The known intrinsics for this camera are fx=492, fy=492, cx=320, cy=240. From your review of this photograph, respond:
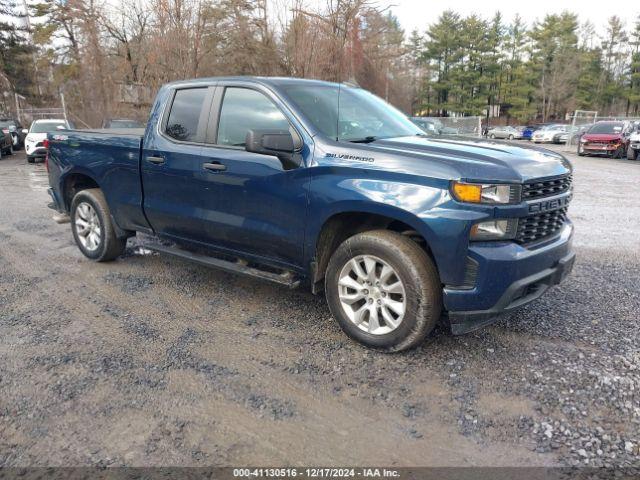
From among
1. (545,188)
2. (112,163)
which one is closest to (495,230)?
(545,188)

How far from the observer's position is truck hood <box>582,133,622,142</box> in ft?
70.5

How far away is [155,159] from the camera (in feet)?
15.1

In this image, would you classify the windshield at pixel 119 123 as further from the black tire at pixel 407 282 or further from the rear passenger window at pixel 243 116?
the black tire at pixel 407 282

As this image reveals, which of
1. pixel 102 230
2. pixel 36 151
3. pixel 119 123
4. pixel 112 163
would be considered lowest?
pixel 36 151

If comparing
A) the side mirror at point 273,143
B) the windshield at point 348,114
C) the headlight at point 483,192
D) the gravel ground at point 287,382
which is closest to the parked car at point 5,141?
the gravel ground at point 287,382

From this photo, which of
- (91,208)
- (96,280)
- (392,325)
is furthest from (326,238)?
(91,208)

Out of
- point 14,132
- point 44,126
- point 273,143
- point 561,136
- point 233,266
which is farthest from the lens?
point 561,136

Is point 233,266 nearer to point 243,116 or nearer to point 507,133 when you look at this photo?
point 243,116

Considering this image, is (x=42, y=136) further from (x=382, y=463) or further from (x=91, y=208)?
(x=382, y=463)

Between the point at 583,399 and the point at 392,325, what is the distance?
1223 millimetres

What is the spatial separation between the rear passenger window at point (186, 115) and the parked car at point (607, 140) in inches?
865

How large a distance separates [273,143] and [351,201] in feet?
2.35

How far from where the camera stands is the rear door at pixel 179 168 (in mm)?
4348

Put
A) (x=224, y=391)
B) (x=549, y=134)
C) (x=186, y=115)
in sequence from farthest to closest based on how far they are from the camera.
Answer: (x=549, y=134), (x=186, y=115), (x=224, y=391)
